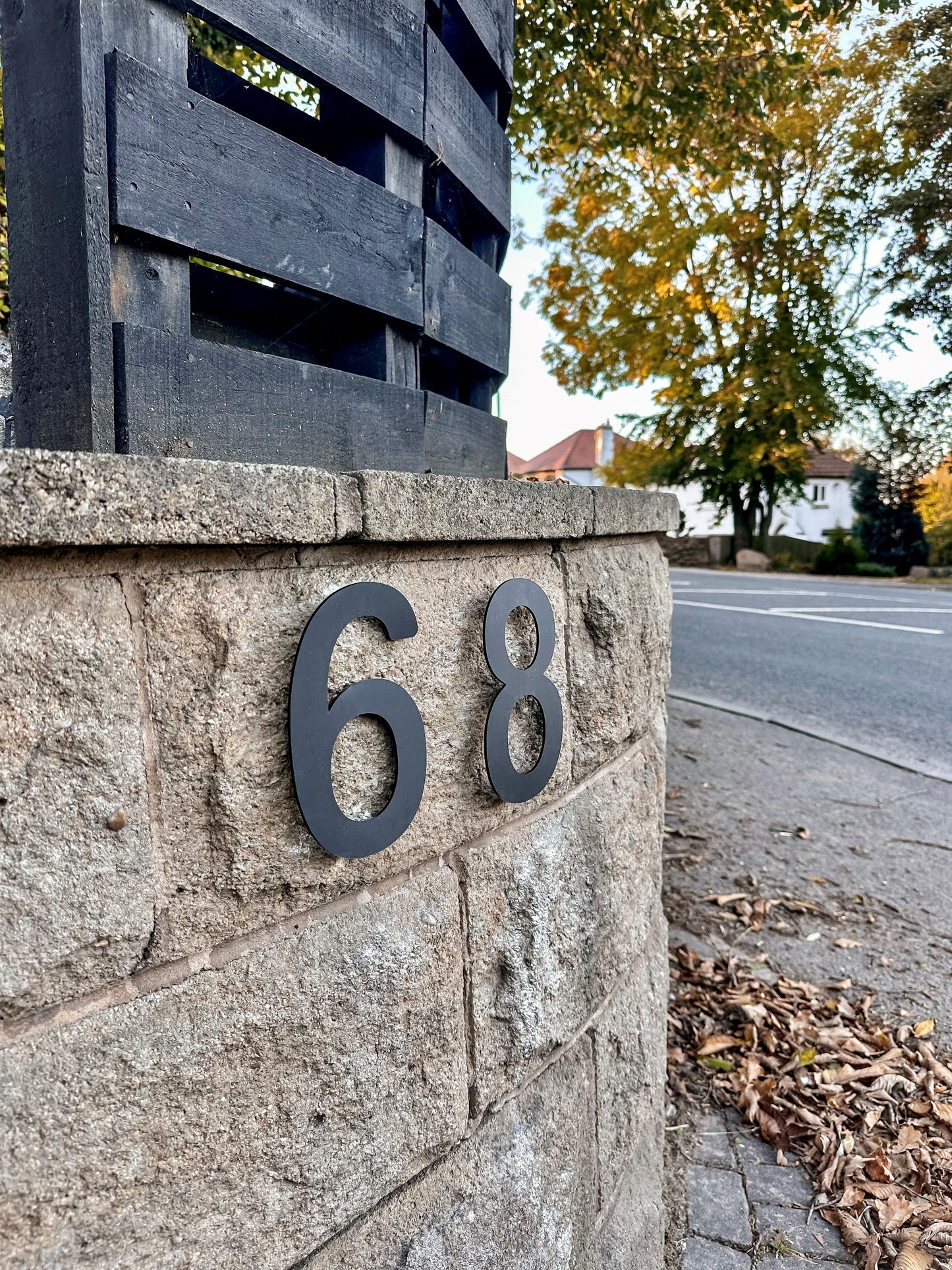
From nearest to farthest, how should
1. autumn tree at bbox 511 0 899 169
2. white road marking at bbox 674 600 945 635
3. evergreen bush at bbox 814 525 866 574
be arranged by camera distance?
autumn tree at bbox 511 0 899 169
white road marking at bbox 674 600 945 635
evergreen bush at bbox 814 525 866 574

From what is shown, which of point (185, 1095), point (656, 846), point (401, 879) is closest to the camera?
point (185, 1095)

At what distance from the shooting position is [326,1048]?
107cm

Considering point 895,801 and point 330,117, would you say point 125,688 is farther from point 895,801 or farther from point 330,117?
point 895,801

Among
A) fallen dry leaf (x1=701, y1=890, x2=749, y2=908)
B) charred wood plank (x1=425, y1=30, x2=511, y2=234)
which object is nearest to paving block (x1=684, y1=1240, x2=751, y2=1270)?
fallen dry leaf (x1=701, y1=890, x2=749, y2=908)

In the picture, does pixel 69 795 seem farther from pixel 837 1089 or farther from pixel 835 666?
pixel 835 666

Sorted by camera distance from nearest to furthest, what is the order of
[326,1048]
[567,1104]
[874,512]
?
[326,1048]
[567,1104]
[874,512]

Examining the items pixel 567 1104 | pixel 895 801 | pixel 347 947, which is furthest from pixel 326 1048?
pixel 895 801

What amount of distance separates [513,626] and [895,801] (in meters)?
3.81

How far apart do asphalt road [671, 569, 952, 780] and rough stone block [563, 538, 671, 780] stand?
3.83 meters

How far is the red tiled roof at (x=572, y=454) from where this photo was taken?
51366mm

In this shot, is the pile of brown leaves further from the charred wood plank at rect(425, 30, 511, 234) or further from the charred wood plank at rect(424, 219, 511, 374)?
the charred wood plank at rect(425, 30, 511, 234)

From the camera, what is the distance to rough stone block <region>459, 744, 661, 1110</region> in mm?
1314

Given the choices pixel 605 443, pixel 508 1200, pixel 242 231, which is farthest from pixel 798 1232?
pixel 605 443

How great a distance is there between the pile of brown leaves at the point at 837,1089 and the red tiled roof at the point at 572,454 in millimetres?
47835
